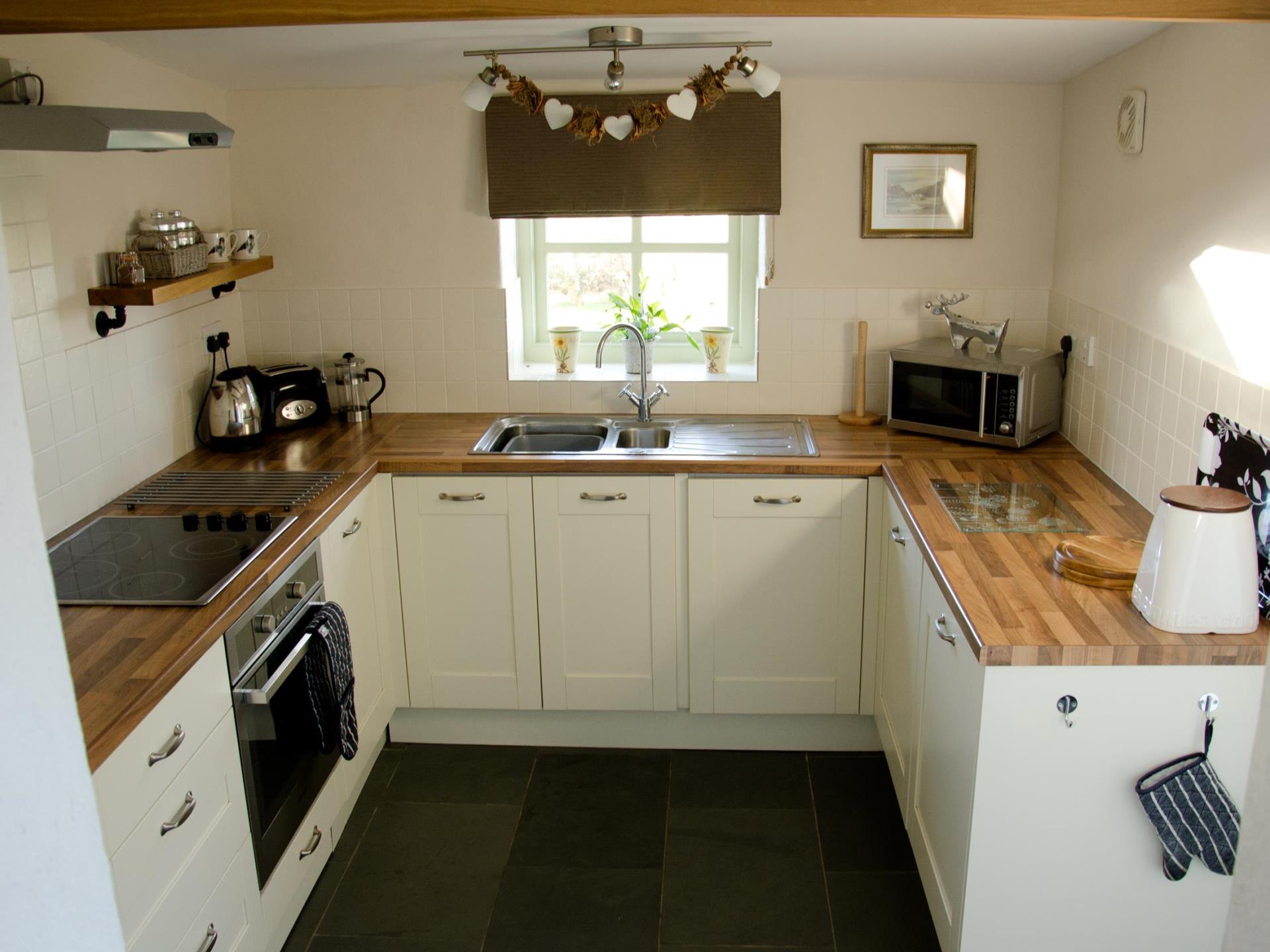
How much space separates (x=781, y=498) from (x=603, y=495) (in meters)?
0.50

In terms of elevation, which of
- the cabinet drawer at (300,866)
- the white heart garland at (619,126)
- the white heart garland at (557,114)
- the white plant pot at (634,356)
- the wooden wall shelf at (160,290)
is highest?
A: the white heart garland at (557,114)

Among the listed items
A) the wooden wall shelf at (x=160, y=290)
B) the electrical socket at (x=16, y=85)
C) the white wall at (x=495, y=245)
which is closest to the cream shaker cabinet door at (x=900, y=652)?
the white wall at (x=495, y=245)

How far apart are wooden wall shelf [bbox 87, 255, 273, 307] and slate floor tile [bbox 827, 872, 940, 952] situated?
222 centimetres

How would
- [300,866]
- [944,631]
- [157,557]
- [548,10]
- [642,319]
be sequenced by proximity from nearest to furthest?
[548,10] < [944,631] < [157,557] < [300,866] < [642,319]

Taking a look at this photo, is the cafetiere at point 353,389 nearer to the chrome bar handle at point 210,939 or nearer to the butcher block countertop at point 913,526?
the butcher block countertop at point 913,526

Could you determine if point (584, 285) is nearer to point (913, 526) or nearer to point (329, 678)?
point (913, 526)

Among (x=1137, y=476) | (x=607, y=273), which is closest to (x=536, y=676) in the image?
(x=607, y=273)

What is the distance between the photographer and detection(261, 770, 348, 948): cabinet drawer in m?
2.55

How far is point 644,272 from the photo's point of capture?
161 inches

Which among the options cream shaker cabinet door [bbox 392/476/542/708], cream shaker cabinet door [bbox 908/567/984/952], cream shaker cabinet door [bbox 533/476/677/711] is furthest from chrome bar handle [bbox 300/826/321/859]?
cream shaker cabinet door [bbox 908/567/984/952]

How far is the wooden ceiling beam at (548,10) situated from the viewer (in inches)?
77.5

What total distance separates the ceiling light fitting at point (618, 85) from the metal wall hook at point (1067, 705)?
1742mm

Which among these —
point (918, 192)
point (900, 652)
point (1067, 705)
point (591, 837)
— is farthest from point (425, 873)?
point (918, 192)

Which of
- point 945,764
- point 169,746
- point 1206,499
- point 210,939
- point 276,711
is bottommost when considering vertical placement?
point 210,939
